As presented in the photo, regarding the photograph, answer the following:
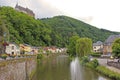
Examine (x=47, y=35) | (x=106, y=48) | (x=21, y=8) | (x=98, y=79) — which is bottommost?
(x=98, y=79)

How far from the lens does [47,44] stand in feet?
420

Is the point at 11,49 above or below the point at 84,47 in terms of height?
below

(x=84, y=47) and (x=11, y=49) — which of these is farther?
(x=11, y=49)

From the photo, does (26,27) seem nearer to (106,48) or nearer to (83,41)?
(106,48)

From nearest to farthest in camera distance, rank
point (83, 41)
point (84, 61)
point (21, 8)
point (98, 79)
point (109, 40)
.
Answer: point (98, 79) < point (84, 61) < point (83, 41) < point (109, 40) < point (21, 8)

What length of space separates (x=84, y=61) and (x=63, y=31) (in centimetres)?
12371

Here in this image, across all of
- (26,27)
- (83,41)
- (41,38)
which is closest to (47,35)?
(41,38)

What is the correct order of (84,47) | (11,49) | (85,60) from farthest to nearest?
(11,49), (84,47), (85,60)

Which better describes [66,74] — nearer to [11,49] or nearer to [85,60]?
[85,60]

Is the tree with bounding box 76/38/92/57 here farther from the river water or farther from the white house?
the white house

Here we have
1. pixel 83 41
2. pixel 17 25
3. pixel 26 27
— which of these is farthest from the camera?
pixel 26 27

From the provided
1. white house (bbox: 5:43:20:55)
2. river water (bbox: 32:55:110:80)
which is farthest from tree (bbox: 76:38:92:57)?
white house (bbox: 5:43:20:55)

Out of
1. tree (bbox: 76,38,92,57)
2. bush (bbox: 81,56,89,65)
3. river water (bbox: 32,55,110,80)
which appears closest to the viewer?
river water (bbox: 32,55,110,80)

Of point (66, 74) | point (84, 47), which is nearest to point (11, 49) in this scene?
point (84, 47)
